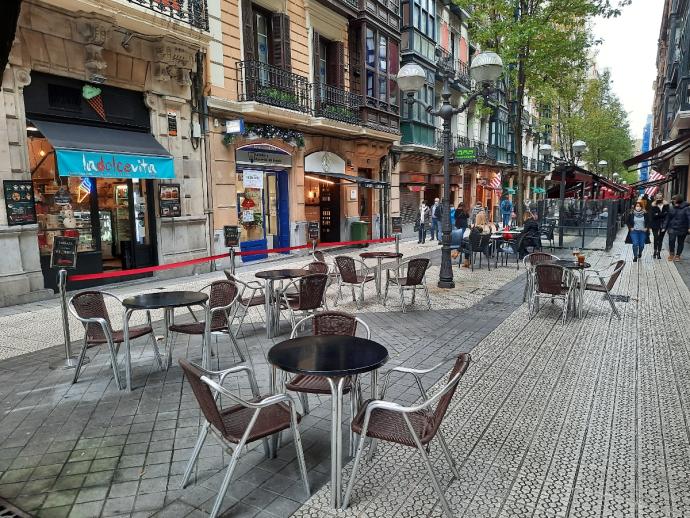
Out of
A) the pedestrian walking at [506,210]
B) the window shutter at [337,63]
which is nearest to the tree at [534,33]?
the window shutter at [337,63]

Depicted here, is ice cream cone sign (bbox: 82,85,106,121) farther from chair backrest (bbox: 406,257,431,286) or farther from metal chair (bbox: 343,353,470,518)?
metal chair (bbox: 343,353,470,518)

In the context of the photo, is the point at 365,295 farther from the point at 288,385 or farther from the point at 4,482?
the point at 4,482

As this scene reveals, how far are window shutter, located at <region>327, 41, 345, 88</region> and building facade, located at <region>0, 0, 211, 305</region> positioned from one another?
21.1ft

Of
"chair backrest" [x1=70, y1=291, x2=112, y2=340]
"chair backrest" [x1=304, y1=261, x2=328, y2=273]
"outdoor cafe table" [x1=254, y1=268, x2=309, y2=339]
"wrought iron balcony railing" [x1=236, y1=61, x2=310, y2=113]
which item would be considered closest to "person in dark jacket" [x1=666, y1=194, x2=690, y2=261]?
"chair backrest" [x1=304, y1=261, x2=328, y2=273]

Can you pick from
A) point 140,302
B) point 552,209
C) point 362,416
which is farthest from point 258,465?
point 552,209

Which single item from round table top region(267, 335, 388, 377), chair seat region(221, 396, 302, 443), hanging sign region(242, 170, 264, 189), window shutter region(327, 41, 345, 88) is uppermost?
window shutter region(327, 41, 345, 88)

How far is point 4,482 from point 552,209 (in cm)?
1931

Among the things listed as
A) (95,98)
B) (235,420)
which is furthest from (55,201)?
(235,420)

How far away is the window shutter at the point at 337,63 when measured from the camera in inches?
693

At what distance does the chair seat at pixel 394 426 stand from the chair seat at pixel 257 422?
49cm

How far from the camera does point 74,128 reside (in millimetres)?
9750

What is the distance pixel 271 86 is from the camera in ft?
47.3

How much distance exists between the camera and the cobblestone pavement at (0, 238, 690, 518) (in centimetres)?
302

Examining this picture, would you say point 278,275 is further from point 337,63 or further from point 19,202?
point 337,63
